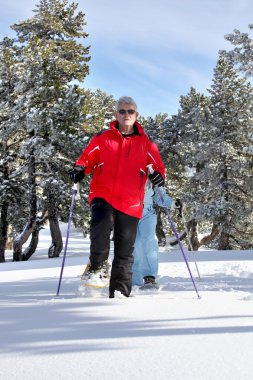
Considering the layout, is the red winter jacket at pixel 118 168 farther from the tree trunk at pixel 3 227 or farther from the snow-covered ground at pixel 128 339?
the tree trunk at pixel 3 227

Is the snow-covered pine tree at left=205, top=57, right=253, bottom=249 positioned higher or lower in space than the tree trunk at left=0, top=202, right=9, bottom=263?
higher

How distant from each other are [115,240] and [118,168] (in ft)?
2.34

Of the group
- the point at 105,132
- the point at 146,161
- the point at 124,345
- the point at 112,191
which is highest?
the point at 105,132

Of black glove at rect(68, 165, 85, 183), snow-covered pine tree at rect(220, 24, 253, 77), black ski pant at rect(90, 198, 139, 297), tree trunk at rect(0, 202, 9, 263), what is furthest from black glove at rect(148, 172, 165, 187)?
tree trunk at rect(0, 202, 9, 263)

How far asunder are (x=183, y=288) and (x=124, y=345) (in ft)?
10.2

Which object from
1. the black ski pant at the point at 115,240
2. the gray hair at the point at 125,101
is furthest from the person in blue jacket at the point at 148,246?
the gray hair at the point at 125,101

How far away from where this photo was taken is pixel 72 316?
117 inches

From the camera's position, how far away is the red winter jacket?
4332 millimetres

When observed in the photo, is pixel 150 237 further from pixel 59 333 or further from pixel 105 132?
pixel 59 333

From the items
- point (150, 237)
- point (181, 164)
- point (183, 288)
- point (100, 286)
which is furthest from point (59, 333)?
point (181, 164)

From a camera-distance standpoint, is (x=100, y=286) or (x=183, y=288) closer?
(x=100, y=286)

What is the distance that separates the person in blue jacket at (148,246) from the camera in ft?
17.7

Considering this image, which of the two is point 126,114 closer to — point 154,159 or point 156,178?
point 154,159

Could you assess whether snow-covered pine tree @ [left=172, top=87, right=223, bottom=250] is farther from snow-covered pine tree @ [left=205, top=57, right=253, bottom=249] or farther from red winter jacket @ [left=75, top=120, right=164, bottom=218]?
red winter jacket @ [left=75, top=120, right=164, bottom=218]
